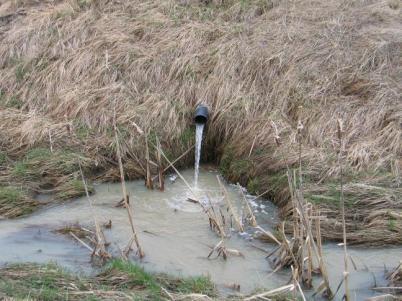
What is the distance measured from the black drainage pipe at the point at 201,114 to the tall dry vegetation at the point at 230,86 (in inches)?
5.2

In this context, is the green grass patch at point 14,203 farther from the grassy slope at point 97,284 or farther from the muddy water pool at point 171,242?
the grassy slope at point 97,284

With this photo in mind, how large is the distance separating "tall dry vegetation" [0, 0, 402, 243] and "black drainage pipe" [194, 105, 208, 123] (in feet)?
0.43

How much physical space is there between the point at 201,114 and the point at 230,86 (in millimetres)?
630

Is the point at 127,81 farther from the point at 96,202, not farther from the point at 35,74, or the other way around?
the point at 96,202

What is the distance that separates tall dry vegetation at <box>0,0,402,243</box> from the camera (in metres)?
7.23

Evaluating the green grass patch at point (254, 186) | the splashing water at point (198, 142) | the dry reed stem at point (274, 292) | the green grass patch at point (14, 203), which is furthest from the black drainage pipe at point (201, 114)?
the dry reed stem at point (274, 292)

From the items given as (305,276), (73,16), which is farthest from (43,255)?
(73,16)

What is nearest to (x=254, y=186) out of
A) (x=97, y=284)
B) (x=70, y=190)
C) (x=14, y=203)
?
(x=70, y=190)

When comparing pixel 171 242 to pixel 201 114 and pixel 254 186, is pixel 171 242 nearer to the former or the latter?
pixel 254 186

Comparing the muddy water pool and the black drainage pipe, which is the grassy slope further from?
the black drainage pipe

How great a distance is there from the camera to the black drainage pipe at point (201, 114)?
800cm

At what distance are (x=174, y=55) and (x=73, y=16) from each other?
192 cm

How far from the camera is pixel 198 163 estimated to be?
7.88 meters

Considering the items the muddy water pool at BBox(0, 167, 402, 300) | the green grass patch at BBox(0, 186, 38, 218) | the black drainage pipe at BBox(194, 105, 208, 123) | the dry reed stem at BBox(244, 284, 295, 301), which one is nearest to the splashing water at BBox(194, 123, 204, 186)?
the black drainage pipe at BBox(194, 105, 208, 123)
